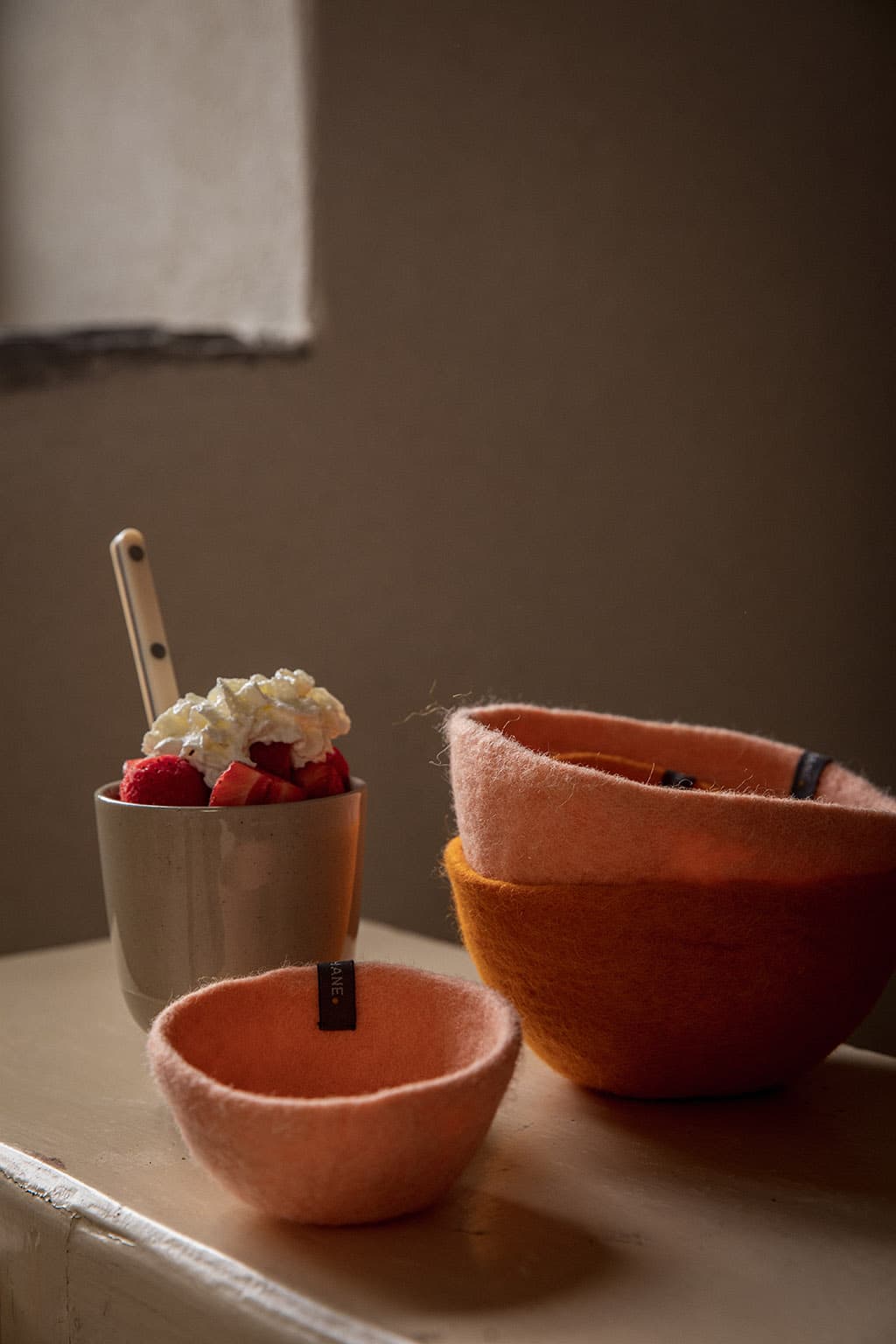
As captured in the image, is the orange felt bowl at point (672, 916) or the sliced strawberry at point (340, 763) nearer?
the orange felt bowl at point (672, 916)

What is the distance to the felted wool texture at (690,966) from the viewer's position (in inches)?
17.3

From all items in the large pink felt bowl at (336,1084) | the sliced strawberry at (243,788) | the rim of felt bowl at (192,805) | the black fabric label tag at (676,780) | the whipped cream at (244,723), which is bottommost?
the large pink felt bowl at (336,1084)

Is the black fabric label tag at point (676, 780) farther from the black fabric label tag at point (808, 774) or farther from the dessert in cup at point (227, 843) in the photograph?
the dessert in cup at point (227, 843)

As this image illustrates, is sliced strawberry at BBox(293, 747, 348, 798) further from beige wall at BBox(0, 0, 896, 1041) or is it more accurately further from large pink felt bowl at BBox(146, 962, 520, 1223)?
beige wall at BBox(0, 0, 896, 1041)

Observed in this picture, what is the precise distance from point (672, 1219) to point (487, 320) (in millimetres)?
986

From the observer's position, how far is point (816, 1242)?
15.1 inches

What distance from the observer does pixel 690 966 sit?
44cm

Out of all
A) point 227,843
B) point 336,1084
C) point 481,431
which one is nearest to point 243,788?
point 227,843

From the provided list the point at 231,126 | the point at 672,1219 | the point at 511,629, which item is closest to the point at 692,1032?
the point at 672,1219

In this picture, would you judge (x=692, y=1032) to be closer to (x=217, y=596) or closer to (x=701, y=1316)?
(x=701, y=1316)

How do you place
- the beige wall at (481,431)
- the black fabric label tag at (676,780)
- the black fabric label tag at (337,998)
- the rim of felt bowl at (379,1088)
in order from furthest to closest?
the beige wall at (481,431) < the black fabric label tag at (676,780) < the black fabric label tag at (337,998) < the rim of felt bowl at (379,1088)

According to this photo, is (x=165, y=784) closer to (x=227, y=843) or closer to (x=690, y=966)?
(x=227, y=843)

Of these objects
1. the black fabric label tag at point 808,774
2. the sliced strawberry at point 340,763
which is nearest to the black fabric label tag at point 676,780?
the black fabric label tag at point 808,774

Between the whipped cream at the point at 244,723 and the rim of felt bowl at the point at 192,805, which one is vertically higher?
the whipped cream at the point at 244,723
